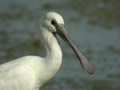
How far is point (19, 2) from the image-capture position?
59.0ft

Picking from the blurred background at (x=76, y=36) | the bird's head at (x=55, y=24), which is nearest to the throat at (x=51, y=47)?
the bird's head at (x=55, y=24)

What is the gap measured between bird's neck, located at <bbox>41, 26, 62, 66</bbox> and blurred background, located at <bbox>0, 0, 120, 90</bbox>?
9.70ft

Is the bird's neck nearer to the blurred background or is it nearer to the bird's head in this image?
the bird's head

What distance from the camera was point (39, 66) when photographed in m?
8.14

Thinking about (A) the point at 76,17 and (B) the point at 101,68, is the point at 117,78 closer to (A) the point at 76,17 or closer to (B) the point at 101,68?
(B) the point at 101,68

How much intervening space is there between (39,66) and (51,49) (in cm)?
34

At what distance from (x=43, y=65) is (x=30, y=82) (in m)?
0.35

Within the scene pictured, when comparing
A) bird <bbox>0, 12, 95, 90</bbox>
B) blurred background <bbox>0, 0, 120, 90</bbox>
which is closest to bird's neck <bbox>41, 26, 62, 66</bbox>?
bird <bbox>0, 12, 95, 90</bbox>

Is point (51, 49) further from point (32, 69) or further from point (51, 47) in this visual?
point (32, 69)

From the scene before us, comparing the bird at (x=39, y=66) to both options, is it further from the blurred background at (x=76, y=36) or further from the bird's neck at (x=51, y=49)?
the blurred background at (x=76, y=36)

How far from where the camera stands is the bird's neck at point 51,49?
8164 mm

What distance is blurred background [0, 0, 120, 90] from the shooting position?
37.8ft

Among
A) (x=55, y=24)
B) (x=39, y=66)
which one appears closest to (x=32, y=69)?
(x=39, y=66)

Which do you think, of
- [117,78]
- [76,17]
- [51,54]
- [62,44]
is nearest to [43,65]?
[51,54]
